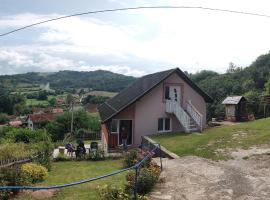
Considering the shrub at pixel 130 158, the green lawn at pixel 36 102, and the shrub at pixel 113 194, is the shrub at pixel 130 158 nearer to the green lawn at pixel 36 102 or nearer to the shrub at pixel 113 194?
the shrub at pixel 113 194

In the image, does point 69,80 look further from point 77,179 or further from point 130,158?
point 77,179

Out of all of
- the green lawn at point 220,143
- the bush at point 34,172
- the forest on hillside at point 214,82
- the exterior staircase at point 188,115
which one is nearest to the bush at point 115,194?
the bush at point 34,172

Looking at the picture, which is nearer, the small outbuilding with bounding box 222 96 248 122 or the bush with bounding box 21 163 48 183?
the bush with bounding box 21 163 48 183

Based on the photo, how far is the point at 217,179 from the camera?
439 inches

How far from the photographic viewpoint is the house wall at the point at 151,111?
2619 cm

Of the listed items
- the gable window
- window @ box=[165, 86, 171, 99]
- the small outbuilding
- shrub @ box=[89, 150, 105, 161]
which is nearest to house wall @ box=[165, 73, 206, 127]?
window @ box=[165, 86, 171, 99]

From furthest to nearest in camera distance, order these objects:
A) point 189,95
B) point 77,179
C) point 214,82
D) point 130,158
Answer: point 214,82, point 189,95, point 130,158, point 77,179

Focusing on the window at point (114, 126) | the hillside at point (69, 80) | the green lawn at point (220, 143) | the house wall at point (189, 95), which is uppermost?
the hillside at point (69, 80)

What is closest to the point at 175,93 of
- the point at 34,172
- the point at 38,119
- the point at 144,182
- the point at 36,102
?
the point at 34,172

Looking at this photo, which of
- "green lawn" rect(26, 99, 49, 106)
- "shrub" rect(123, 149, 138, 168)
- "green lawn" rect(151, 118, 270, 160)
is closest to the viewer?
"shrub" rect(123, 149, 138, 168)

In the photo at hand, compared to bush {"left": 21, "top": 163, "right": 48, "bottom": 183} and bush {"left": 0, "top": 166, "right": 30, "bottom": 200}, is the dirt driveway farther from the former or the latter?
bush {"left": 21, "top": 163, "right": 48, "bottom": 183}

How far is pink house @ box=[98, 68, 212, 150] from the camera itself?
1006 inches

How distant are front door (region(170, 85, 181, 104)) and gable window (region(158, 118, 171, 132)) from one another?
67.4 inches

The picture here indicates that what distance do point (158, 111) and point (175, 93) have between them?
2105 mm
